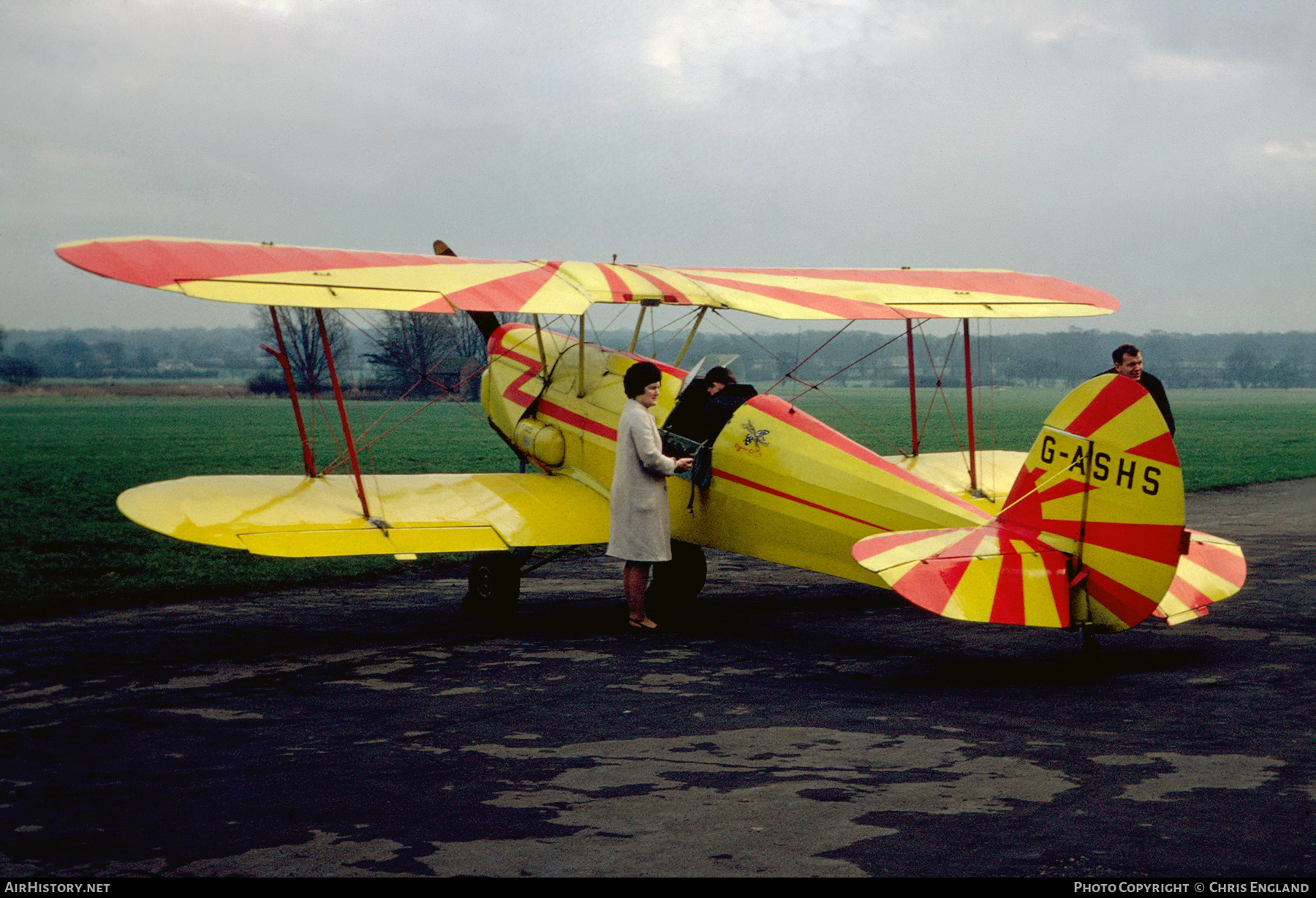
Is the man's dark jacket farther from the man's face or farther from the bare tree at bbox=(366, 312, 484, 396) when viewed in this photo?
the bare tree at bbox=(366, 312, 484, 396)

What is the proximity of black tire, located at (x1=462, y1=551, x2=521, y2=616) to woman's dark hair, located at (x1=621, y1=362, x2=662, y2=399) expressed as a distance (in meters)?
1.83

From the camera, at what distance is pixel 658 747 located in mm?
5359

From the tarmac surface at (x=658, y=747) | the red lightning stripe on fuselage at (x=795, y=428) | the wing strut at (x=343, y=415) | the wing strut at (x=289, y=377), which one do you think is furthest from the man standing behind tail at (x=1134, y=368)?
the wing strut at (x=289, y=377)

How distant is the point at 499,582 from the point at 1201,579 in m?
5.16

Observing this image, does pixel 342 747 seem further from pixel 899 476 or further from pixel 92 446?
pixel 92 446

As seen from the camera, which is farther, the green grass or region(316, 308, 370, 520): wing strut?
the green grass

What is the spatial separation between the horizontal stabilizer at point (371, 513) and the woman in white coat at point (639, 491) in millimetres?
734

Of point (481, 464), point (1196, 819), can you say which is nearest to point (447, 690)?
point (1196, 819)

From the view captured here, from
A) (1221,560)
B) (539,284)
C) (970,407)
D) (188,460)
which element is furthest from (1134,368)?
(188,460)

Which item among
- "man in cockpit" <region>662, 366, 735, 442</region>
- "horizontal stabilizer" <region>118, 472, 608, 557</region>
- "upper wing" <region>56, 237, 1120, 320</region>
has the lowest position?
"horizontal stabilizer" <region>118, 472, 608, 557</region>

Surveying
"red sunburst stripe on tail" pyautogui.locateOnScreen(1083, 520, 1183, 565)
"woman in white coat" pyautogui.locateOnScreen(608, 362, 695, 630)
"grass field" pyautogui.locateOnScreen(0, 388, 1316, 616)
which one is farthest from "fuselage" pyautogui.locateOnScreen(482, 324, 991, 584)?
"grass field" pyautogui.locateOnScreen(0, 388, 1316, 616)

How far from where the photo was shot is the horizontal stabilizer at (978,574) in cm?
618

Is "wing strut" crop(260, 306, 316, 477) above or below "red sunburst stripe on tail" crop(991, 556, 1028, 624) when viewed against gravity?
above

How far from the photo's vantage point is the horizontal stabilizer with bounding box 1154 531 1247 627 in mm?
6543
